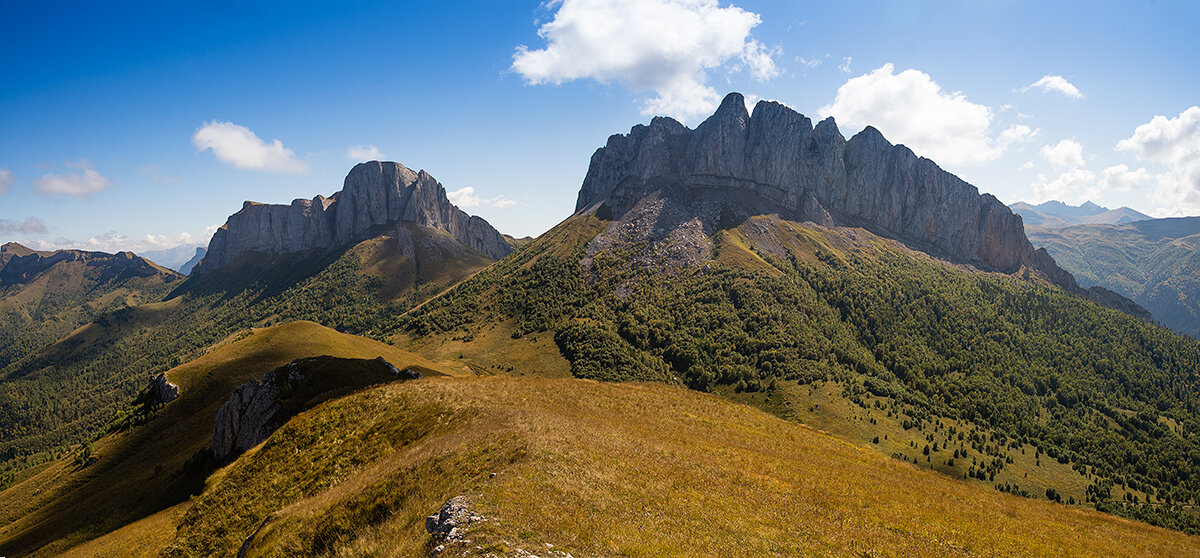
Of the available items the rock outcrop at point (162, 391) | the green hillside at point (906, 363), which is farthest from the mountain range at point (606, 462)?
the green hillside at point (906, 363)

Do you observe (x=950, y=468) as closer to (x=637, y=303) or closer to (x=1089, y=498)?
(x=1089, y=498)

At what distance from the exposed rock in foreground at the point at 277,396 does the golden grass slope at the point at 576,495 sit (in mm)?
4937

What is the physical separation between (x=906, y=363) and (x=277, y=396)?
180 meters

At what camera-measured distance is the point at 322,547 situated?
2350cm

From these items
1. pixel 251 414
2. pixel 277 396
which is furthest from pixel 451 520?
pixel 251 414

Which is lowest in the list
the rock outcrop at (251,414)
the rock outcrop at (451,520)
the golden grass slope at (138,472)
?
the golden grass slope at (138,472)

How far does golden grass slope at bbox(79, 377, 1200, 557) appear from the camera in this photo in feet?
67.8

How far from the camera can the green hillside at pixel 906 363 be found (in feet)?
363

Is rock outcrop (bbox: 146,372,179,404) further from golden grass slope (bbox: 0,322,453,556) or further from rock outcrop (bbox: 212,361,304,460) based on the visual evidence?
rock outcrop (bbox: 212,361,304,460)

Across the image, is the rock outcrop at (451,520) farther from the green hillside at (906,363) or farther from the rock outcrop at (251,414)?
the green hillside at (906,363)

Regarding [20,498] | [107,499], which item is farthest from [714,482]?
[20,498]

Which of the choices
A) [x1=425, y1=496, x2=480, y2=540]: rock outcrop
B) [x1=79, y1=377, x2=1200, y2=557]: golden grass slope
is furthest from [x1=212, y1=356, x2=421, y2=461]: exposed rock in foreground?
[x1=425, y1=496, x2=480, y2=540]: rock outcrop

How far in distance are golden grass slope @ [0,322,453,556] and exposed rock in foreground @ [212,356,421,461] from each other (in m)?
5.54

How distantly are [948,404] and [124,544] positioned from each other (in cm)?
17805
